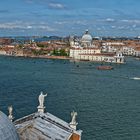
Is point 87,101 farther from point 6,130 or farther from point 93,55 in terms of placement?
point 93,55

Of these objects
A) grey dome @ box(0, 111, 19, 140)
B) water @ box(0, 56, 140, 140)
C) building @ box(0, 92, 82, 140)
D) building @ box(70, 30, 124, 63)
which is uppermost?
grey dome @ box(0, 111, 19, 140)

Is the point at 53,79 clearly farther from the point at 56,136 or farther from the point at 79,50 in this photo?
the point at 79,50

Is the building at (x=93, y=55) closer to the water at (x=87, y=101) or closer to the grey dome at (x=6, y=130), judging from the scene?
the water at (x=87, y=101)

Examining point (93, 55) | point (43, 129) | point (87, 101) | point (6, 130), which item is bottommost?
point (93, 55)

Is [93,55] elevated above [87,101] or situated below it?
below

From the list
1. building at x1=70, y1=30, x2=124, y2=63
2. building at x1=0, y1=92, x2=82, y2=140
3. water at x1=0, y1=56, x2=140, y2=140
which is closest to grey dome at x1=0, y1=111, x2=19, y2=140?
building at x1=0, y1=92, x2=82, y2=140

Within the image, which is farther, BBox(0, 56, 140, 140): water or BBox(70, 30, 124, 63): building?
BBox(70, 30, 124, 63): building

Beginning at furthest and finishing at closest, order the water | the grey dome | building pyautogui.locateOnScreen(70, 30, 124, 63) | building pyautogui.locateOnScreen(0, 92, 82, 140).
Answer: building pyautogui.locateOnScreen(70, 30, 124, 63), the water, building pyautogui.locateOnScreen(0, 92, 82, 140), the grey dome

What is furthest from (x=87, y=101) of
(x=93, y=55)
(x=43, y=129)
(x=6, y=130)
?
(x=93, y=55)

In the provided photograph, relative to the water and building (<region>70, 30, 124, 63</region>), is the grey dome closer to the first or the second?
the water

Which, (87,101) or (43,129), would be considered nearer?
(43,129)

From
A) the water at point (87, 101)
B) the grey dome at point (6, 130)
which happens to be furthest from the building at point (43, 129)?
the water at point (87, 101)

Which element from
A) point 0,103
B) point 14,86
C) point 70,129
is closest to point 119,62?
point 14,86

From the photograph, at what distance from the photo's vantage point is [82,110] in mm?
18562
